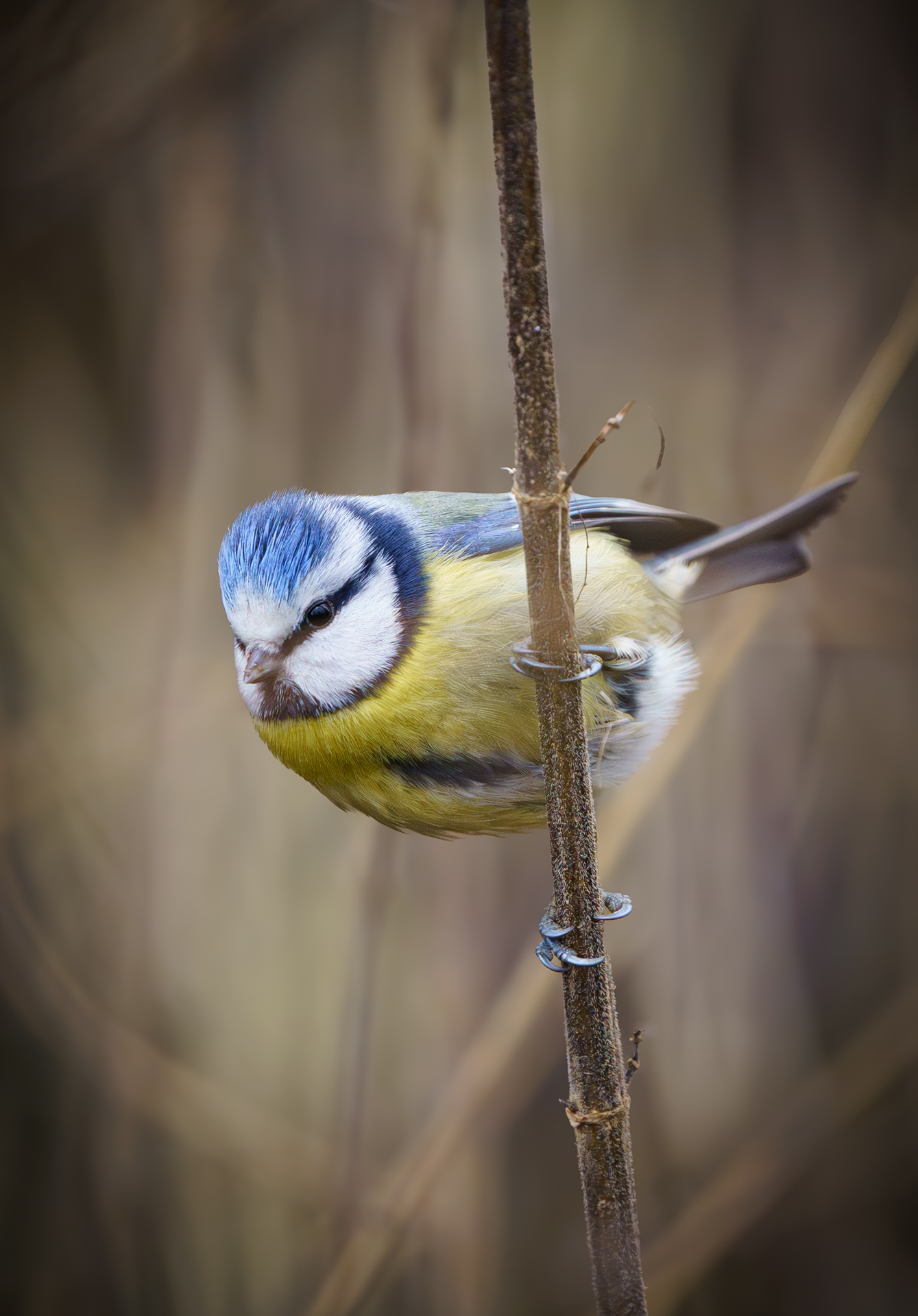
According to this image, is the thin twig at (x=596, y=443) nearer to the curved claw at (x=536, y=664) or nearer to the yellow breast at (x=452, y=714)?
the curved claw at (x=536, y=664)

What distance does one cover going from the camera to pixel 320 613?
1017 mm

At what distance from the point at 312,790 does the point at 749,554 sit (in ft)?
2.75

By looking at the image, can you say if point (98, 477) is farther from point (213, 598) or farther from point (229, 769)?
point (229, 769)

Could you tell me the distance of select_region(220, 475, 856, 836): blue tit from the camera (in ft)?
3.29

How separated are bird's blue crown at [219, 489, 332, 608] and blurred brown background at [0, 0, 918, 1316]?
1.50 feet

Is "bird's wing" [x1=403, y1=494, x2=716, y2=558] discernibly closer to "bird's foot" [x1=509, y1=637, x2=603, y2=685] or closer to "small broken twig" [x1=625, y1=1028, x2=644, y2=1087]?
"bird's foot" [x1=509, y1=637, x2=603, y2=685]

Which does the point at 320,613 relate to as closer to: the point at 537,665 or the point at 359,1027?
the point at 537,665

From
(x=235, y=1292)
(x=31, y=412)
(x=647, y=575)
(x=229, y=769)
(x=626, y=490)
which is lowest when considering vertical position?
(x=235, y=1292)

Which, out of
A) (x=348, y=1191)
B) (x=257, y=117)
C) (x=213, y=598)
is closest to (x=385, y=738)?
(x=213, y=598)

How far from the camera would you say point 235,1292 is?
154 centimetres

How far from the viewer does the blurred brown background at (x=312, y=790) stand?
154cm

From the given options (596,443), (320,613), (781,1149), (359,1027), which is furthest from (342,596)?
(781,1149)

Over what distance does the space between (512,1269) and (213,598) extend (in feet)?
4.19

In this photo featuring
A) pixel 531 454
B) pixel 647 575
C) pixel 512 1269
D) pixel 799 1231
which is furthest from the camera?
pixel 799 1231
